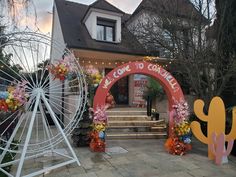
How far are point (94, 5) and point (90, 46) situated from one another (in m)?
2.62

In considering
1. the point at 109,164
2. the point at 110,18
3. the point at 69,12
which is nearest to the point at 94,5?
the point at 110,18

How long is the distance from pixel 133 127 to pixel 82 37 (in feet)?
19.5

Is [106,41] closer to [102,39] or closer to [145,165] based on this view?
[102,39]

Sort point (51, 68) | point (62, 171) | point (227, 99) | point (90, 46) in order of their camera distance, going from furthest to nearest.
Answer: point (90, 46) < point (227, 99) < point (51, 68) < point (62, 171)

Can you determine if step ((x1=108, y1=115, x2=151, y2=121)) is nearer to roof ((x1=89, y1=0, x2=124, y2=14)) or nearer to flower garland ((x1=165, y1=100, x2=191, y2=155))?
flower garland ((x1=165, y1=100, x2=191, y2=155))

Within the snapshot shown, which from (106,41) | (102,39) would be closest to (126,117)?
(106,41)

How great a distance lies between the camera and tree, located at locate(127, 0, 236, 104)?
868 centimetres

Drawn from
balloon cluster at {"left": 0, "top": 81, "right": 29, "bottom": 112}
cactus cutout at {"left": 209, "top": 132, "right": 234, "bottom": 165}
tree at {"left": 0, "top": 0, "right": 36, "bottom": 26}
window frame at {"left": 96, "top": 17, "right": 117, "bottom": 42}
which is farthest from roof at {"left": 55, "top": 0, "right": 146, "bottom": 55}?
balloon cluster at {"left": 0, "top": 81, "right": 29, "bottom": 112}

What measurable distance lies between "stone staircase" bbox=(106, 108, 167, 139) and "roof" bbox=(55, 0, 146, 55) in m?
3.37

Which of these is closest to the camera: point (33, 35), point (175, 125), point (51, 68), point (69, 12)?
point (33, 35)

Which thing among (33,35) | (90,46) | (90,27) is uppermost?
(90,27)

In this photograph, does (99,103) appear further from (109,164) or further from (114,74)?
(109,164)

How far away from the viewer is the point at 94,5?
43.1 ft

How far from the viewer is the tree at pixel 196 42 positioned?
28.5 feet
